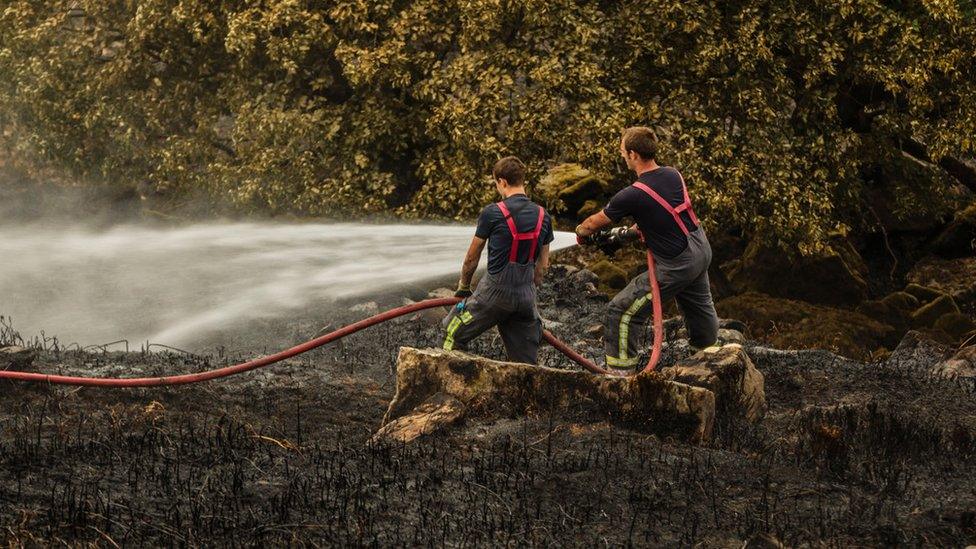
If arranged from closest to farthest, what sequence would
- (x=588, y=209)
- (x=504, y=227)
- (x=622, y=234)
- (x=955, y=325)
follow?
(x=504, y=227) → (x=622, y=234) → (x=955, y=325) → (x=588, y=209)

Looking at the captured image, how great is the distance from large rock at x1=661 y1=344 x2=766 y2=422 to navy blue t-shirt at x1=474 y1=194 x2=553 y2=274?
1.49 metres

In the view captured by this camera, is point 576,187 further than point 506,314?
Yes

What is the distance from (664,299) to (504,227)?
1456 millimetres

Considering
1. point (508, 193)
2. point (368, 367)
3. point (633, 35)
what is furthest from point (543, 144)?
point (508, 193)

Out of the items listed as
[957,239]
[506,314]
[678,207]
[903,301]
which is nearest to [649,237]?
[678,207]

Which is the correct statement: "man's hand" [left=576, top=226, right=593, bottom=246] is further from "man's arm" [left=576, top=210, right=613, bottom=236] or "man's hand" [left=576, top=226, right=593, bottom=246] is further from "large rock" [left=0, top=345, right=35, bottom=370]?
"large rock" [left=0, top=345, right=35, bottom=370]

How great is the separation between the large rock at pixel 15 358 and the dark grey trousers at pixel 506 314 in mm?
3145

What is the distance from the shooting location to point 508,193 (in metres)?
8.27

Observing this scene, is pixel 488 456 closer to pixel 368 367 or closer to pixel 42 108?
pixel 368 367

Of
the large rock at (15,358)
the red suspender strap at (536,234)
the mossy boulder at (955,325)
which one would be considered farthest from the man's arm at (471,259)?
the mossy boulder at (955,325)

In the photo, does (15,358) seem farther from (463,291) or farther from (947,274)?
(947,274)

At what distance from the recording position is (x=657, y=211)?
8562 mm

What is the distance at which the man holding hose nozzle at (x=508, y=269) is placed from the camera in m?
8.23

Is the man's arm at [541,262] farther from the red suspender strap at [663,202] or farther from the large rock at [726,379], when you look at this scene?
the large rock at [726,379]
